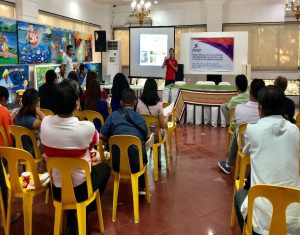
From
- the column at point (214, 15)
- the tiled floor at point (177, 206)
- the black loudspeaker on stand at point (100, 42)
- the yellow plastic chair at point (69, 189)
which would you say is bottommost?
the tiled floor at point (177, 206)

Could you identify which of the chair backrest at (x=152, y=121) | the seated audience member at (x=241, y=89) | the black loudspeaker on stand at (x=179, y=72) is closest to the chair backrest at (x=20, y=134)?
the chair backrest at (x=152, y=121)

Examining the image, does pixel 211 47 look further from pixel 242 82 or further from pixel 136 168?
pixel 136 168

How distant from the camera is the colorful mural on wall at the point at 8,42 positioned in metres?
6.24

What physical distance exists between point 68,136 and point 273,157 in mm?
1302

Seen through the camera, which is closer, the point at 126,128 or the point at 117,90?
the point at 126,128

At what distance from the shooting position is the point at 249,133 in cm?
194

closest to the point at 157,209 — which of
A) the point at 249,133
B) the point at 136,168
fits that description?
the point at 136,168

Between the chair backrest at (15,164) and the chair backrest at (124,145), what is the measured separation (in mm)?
672

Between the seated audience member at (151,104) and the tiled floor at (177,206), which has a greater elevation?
the seated audience member at (151,104)

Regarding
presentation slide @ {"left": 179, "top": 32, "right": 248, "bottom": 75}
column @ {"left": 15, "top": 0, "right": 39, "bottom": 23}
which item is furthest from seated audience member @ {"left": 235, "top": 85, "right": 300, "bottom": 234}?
presentation slide @ {"left": 179, "top": 32, "right": 248, "bottom": 75}

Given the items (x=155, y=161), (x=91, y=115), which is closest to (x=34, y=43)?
(x=91, y=115)

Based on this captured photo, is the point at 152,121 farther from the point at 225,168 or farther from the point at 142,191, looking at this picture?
Result: the point at 225,168

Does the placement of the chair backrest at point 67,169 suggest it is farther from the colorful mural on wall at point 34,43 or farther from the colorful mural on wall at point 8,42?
the colorful mural on wall at point 34,43

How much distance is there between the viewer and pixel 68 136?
2.21 m
